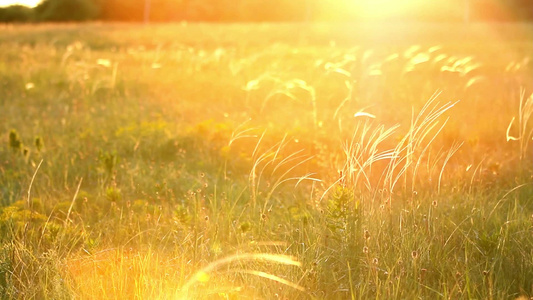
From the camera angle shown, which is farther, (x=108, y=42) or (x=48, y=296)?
(x=108, y=42)

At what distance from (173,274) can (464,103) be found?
184 inches

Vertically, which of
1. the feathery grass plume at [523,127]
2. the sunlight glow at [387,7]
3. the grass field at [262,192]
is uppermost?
the sunlight glow at [387,7]

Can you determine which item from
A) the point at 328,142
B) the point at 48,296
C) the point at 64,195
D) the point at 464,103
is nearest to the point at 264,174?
the point at 328,142

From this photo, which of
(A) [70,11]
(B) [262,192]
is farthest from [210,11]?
(B) [262,192]

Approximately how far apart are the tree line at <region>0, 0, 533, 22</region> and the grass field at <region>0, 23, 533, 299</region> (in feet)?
95.2

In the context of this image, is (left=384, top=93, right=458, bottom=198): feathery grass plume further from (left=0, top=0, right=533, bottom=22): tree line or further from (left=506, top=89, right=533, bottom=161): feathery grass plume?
(left=0, top=0, right=533, bottom=22): tree line

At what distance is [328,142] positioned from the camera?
16.2 ft

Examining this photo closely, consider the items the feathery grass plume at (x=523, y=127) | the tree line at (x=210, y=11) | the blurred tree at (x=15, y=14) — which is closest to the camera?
the feathery grass plume at (x=523, y=127)

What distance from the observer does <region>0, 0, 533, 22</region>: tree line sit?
3603cm

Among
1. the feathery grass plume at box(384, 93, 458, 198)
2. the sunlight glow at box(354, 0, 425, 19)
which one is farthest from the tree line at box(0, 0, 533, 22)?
the feathery grass plume at box(384, 93, 458, 198)

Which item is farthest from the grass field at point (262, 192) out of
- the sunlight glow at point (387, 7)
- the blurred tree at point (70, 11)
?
the blurred tree at point (70, 11)

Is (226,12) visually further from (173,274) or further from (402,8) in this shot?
(173,274)

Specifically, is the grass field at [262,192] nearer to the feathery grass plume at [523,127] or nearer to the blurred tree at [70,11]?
the feathery grass plume at [523,127]

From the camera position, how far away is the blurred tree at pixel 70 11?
38.5 m
